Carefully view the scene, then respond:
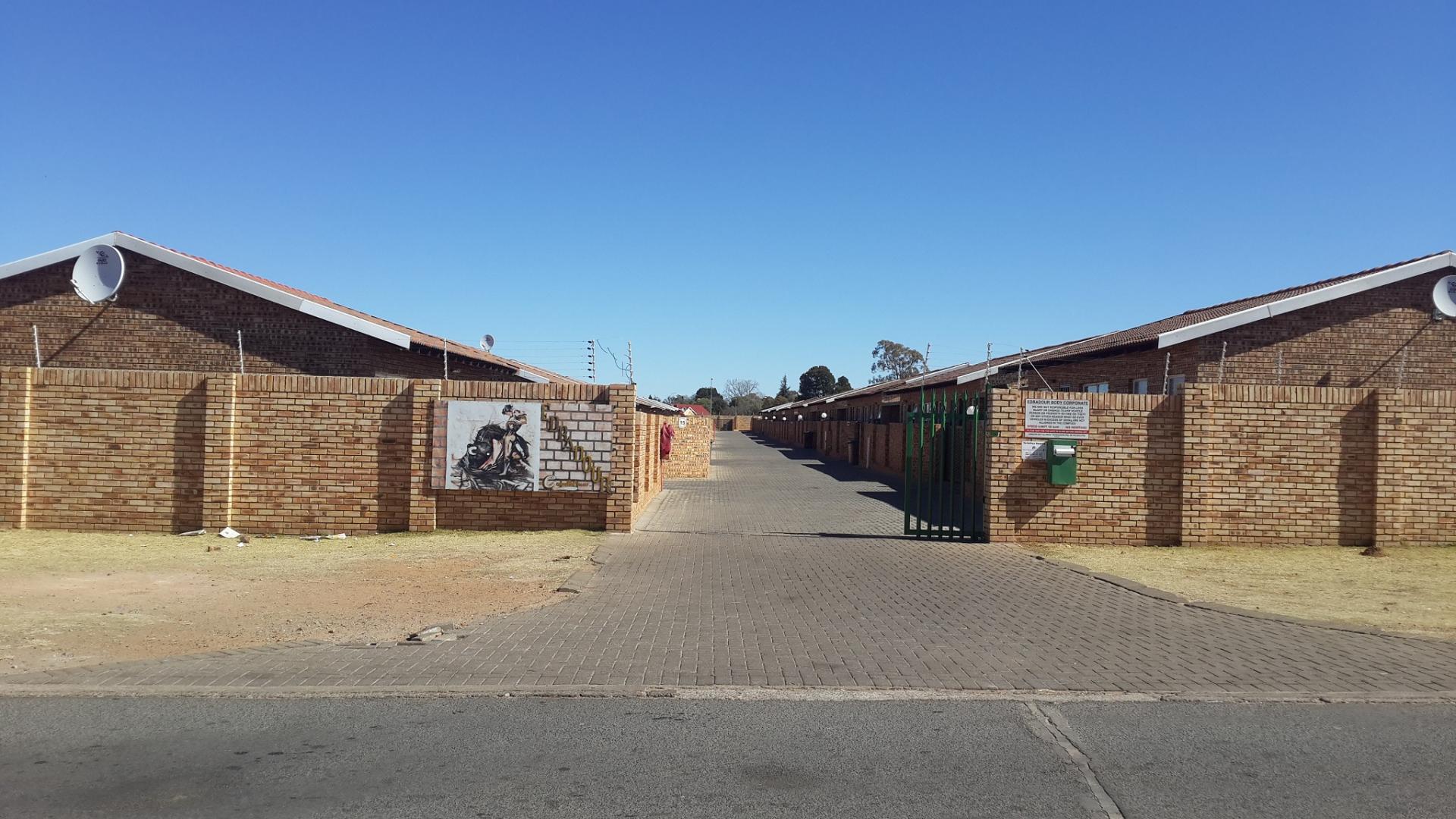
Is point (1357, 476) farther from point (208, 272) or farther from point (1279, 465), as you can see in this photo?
point (208, 272)

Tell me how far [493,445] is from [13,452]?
661 cm

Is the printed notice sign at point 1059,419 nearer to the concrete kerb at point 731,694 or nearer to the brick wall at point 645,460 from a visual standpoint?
the brick wall at point 645,460

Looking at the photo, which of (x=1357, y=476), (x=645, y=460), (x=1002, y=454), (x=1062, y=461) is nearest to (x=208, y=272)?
(x=645, y=460)

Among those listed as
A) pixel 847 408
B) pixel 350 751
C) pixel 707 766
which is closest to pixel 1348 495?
pixel 707 766

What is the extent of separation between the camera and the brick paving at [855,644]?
257 inches

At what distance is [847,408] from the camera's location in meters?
47.6

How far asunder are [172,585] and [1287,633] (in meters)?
10.6

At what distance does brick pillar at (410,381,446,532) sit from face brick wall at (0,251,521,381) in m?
4.26

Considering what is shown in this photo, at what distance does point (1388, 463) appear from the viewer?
13.2 metres

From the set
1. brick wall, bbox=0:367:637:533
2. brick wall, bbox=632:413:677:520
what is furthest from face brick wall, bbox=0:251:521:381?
brick wall, bbox=632:413:677:520

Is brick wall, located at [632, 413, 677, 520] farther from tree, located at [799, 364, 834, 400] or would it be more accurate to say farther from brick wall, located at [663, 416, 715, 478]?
tree, located at [799, 364, 834, 400]

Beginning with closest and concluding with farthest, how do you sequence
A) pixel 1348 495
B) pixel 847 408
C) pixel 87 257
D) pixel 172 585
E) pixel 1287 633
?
pixel 1287 633 → pixel 172 585 → pixel 1348 495 → pixel 87 257 → pixel 847 408

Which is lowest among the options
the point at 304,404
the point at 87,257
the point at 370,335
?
the point at 304,404

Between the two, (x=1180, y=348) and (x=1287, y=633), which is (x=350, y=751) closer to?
(x=1287, y=633)
